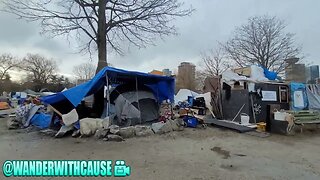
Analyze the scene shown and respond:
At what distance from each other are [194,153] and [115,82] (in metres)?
6.38

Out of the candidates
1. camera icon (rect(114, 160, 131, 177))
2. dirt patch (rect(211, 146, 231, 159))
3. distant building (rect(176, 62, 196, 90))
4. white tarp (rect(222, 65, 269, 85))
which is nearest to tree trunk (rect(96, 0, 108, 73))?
white tarp (rect(222, 65, 269, 85))

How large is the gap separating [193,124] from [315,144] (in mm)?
4777

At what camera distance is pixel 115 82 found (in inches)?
482

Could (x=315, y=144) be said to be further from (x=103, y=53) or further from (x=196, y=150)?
(x=103, y=53)

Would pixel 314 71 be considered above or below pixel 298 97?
above

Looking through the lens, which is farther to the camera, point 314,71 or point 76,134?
point 314,71

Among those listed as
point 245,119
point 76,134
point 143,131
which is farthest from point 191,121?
point 76,134

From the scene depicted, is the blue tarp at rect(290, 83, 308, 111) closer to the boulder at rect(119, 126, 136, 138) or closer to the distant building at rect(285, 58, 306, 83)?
the boulder at rect(119, 126, 136, 138)

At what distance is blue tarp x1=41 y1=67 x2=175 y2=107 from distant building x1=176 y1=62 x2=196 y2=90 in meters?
37.0

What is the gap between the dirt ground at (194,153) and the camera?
17.5 ft

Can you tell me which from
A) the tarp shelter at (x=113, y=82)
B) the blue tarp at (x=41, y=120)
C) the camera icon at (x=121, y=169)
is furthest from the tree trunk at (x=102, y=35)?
the camera icon at (x=121, y=169)

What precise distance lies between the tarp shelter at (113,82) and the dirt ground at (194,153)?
5.28 feet

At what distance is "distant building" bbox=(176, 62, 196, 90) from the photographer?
51156 mm

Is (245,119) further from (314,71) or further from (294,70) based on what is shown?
(314,71)
